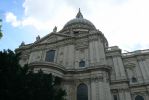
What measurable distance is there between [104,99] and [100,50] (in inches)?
298

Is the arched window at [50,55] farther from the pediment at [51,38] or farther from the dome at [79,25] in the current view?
the dome at [79,25]

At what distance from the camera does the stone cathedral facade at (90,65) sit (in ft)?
79.4

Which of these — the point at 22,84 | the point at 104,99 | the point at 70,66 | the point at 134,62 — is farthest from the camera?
the point at 134,62

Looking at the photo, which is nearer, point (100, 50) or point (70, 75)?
point (70, 75)

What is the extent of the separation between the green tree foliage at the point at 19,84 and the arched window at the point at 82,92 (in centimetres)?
933

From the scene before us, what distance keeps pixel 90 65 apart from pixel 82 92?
144 inches

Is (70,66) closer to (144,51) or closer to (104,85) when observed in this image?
(104,85)

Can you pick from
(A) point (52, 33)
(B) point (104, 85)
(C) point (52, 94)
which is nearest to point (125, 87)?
(B) point (104, 85)

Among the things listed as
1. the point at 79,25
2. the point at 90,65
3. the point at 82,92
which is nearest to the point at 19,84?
the point at 82,92

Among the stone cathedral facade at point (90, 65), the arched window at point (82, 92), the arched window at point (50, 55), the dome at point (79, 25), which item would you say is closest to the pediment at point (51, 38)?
the stone cathedral facade at point (90, 65)

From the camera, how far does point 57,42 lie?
3130 cm

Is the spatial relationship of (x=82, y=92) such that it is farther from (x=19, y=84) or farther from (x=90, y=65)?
(x=19, y=84)

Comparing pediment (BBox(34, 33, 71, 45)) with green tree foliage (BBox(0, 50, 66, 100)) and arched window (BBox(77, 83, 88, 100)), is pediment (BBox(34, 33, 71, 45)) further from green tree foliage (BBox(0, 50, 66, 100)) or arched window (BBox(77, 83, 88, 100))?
green tree foliage (BBox(0, 50, 66, 100))

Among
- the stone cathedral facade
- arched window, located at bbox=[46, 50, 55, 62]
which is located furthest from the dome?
arched window, located at bbox=[46, 50, 55, 62]
